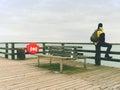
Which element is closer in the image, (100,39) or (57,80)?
(57,80)

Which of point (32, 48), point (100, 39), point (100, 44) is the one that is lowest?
point (32, 48)

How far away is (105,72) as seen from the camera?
28.5 ft

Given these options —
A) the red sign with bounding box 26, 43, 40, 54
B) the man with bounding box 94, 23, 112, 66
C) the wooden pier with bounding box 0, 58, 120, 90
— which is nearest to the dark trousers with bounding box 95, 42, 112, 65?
the man with bounding box 94, 23, 112, 66

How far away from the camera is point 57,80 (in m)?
7.29

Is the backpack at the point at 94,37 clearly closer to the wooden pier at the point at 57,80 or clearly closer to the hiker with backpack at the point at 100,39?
the hiker with backpack at the point at 100,39

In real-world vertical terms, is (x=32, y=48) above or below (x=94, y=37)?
below

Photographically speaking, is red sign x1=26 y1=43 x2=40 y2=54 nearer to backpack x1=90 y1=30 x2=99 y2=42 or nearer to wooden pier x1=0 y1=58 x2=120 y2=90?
backpack x1=90 y1=30 x2=99 y2=42

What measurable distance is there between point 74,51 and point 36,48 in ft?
12.8

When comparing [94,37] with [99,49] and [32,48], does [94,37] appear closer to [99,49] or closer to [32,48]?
[99,49]

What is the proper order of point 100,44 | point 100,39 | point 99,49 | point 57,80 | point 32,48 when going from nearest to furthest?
point 57,80, point 100,39, point 100,44, point 99,49, point 32,48

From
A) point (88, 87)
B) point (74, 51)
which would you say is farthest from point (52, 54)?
point (88, 87)

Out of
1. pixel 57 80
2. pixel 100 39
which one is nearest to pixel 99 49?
pixel 100 39

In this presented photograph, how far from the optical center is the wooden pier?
21.1 feet

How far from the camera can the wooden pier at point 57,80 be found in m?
6.42
